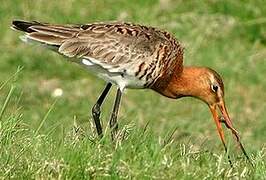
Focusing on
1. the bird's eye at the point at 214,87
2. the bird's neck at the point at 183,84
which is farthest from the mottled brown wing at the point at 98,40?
the bird's eye at the point at 214,87

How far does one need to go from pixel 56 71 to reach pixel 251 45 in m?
2.32

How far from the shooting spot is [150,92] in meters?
12.1

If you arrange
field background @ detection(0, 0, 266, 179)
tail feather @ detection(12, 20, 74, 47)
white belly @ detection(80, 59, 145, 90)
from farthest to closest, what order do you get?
white belly @ detection(80, 59, 145, 90)
tail feather @ detection(12, 20, 74, 47)
field background @ detection(0, 0, 266, 179)

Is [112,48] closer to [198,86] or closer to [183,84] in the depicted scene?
[183,84]

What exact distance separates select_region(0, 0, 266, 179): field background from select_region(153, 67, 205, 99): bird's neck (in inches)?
12.5

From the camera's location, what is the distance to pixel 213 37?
13.0 meters

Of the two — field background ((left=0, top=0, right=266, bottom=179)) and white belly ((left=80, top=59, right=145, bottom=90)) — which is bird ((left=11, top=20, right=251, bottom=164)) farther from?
field background ((left=0, top=0, right=266, bottom=179))

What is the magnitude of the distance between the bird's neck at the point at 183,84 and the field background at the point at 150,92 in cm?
32

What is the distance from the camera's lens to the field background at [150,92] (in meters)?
6.49

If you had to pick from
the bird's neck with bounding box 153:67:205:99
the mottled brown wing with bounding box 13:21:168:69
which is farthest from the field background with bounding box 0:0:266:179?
the mottled brown wing with bounding box 13:21:168:69

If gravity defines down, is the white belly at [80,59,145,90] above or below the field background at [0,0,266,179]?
above

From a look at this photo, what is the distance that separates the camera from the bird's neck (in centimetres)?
841

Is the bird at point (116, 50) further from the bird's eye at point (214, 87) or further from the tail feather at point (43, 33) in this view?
the bird's eye at point (214, 87)

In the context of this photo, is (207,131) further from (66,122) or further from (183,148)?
(183,148)
